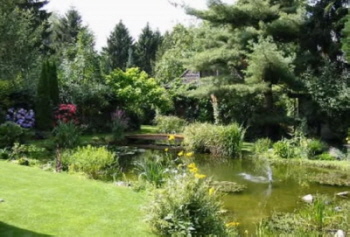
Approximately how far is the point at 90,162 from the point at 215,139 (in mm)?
5938

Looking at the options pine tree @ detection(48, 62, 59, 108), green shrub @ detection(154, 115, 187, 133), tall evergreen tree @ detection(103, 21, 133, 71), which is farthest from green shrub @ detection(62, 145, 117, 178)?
tall evergreen tree @ detection(103, 21, 133, 71)

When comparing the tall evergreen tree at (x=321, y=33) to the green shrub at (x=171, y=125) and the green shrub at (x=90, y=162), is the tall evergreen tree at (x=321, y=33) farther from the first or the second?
the green shrub at (x=90, y=162)

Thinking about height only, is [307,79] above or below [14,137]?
above

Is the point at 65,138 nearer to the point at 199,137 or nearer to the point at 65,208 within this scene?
the point at 199,137

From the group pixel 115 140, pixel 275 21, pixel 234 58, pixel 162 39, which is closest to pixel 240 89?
pixel 234 58

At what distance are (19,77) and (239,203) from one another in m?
16.7

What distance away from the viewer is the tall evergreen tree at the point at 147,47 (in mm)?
48406

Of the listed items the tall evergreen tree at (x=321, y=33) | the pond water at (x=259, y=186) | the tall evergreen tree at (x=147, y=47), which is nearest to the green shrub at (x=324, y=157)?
the pond water at (x=259, y=186)

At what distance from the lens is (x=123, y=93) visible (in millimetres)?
20297

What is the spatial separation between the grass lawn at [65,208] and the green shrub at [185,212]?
0.27 meters

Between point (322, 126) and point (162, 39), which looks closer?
point (322, 126)

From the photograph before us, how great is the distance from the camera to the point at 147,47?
49.0 metres

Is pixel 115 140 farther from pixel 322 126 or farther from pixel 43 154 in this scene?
pixel 322 126

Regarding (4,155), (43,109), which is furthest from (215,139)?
(43,109)
